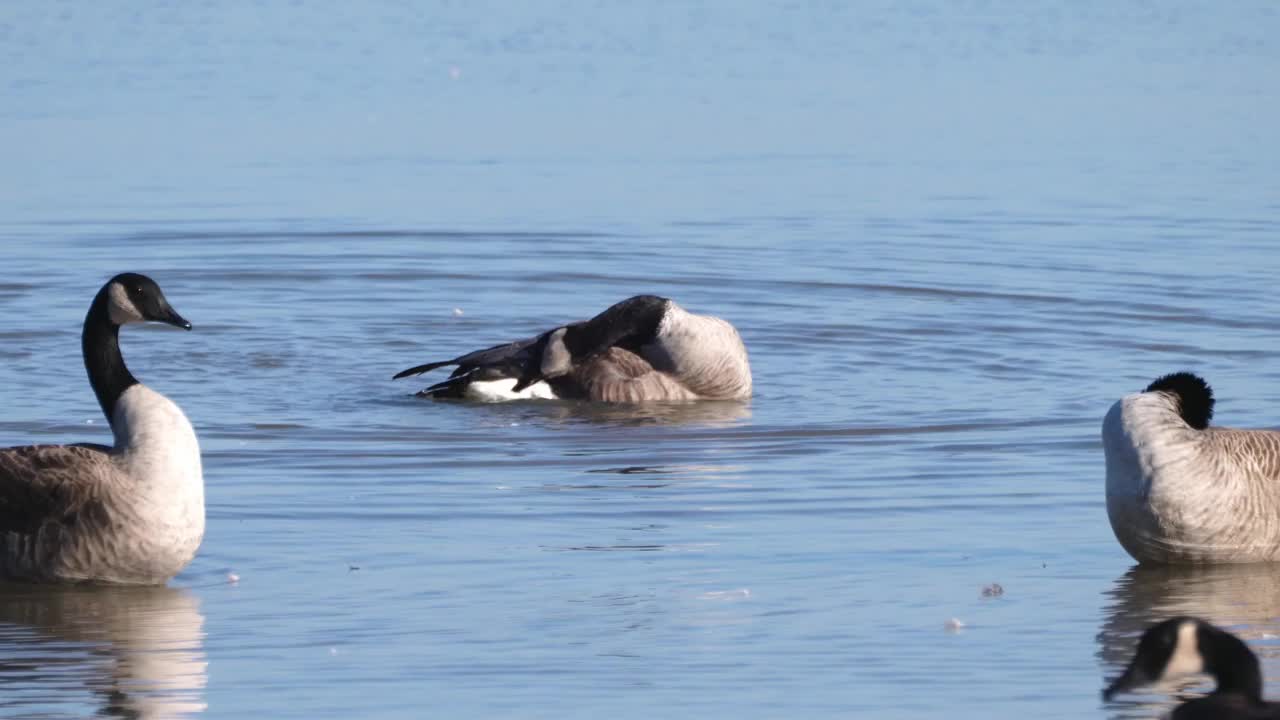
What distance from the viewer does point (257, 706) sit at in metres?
7.48

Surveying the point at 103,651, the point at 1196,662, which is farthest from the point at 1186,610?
the point at 103,651

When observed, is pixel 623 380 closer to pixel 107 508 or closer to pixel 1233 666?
pixel 107 508

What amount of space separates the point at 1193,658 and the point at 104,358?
5.60 meters

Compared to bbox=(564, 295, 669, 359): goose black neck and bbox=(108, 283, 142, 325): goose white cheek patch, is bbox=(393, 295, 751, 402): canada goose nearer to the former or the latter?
bbox=(564, 295, 669, 359): goose black neck

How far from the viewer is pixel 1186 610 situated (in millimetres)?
8883

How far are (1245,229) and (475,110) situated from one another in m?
9.61

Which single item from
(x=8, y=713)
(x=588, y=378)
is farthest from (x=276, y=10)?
(x=8, y=713)

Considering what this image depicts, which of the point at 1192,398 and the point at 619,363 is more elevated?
the point at 1192,398

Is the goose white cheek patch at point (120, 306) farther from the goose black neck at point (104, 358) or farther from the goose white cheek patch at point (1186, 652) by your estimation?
the goose white cheek patch at point (1186, 652)

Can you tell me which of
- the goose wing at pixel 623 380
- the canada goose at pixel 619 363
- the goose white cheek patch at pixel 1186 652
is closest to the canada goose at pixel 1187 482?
the goose white cheek patch at pixel 1186 652

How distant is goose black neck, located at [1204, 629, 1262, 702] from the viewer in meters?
6.06

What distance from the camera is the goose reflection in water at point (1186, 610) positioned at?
7.51 metres

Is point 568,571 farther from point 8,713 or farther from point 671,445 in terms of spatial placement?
point 671,445

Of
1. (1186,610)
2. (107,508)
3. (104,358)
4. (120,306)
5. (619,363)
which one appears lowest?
(619,363)
